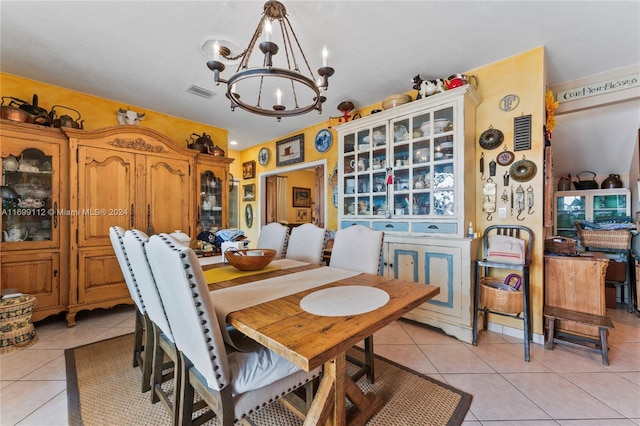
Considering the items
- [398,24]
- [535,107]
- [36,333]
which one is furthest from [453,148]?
[36,333]

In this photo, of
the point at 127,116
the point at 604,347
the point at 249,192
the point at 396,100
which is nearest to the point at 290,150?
the point at 249,192

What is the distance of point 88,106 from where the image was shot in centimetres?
316

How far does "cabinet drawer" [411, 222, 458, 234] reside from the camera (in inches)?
99.0

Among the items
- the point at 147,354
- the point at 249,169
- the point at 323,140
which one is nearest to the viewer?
the point at 147,354

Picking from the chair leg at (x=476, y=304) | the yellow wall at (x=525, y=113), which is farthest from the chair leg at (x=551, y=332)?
the chair leg at (x=476, y=304)

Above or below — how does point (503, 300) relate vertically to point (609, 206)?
below

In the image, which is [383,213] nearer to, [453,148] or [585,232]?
[453,148]

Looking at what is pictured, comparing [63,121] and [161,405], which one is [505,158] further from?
[63,121]

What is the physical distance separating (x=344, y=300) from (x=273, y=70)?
1.20m

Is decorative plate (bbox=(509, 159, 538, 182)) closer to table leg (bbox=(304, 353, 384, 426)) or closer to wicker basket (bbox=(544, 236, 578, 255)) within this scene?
wicker basket (bbox=(544, 236, 578, 255))

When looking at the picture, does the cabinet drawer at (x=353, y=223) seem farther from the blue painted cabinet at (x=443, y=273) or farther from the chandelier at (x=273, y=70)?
the chandelier at (x=273, y=70)

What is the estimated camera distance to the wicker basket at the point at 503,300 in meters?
2.20

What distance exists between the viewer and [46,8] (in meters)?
1.82

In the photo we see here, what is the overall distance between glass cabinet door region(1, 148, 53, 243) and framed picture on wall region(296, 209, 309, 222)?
445cm
